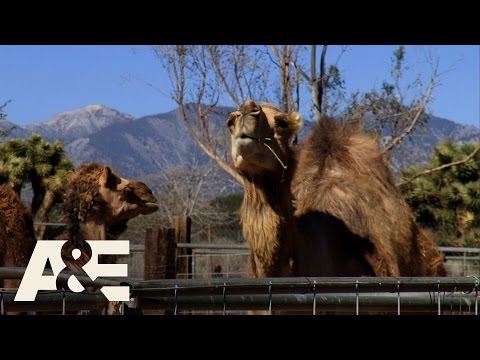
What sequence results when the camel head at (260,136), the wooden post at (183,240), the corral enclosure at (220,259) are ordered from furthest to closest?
the wooden post at (183,240), the corral enclosure at (220,259), the camel head at (260,136)

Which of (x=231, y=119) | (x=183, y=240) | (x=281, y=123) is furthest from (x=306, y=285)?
(x=183, y=240)

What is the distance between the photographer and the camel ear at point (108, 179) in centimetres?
918

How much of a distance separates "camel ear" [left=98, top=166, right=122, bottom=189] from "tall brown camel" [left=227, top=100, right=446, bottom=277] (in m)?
2.36

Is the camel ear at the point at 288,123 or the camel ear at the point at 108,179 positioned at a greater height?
the camel ear at the point at 288,123

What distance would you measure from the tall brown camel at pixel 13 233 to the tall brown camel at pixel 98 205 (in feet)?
2.08

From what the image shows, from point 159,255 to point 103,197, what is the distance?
759 mm

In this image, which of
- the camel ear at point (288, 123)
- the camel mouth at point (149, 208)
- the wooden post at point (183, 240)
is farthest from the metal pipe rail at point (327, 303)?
the wooden post at point (183, 240)

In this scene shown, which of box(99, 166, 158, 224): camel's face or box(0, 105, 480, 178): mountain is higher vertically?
box(0, 105, 480, 178): mountain

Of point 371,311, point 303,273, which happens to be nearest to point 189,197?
point 303,273

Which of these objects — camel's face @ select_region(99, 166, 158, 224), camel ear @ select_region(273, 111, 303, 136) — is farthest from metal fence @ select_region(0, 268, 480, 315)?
camel's face @ select_region(99, 166, 158, 224)

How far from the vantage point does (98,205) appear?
9.07 meters

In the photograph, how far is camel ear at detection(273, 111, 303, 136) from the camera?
19.4ft

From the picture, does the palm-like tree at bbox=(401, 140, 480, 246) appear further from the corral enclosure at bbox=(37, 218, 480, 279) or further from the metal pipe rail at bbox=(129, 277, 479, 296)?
the metal pipe rail at bbox=(129, 277, 479, 296)

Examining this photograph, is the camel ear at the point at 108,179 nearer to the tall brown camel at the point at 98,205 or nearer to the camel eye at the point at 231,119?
the tall brown camel at the point at 98,205
